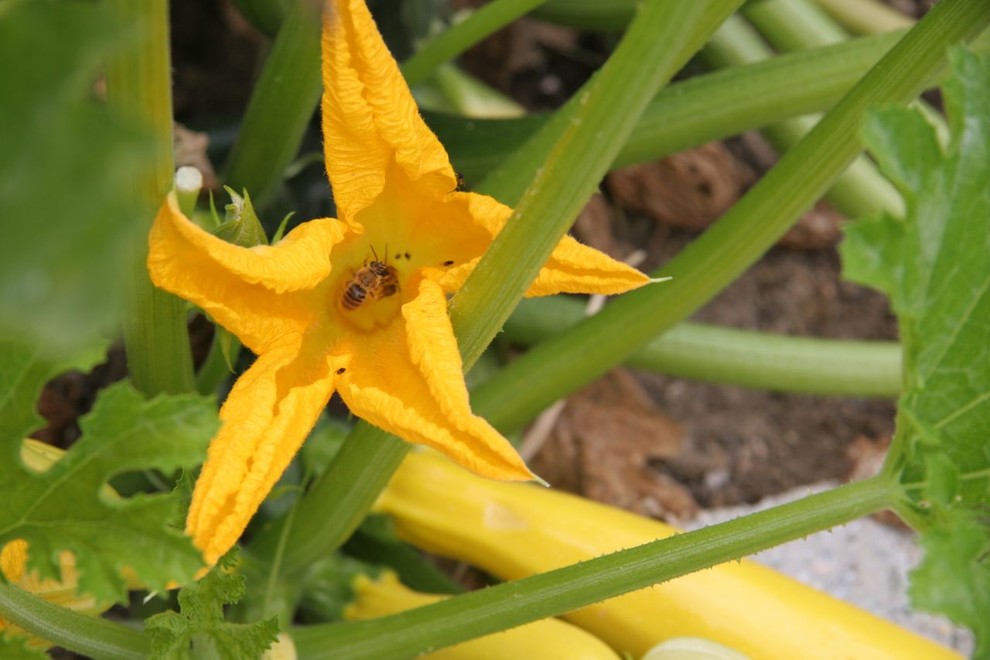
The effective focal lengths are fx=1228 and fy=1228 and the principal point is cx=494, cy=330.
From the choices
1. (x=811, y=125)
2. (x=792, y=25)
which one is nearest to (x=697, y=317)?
(x=811, y=125)

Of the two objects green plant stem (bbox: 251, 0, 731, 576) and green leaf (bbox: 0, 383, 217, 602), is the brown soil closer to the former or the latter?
green plant stem (bbox: 251, 0, 731, 576)

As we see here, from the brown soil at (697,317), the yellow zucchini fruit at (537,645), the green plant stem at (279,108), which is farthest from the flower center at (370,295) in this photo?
the brown soil at (697,317)

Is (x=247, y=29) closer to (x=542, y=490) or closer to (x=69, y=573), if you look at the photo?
(x=542, y=490)

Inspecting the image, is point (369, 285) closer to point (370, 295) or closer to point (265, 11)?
point (370, 295)

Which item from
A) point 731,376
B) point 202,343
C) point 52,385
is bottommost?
point 52,385

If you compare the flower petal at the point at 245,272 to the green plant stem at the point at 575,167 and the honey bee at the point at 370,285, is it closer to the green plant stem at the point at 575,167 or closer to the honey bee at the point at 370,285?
the honey bee at the point at 370,285

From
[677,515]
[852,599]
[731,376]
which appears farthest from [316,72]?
[852,599]

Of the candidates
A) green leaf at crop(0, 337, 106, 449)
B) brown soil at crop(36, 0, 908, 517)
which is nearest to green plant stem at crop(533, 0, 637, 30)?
brown soil at crop(36, 0, 908, 517)
